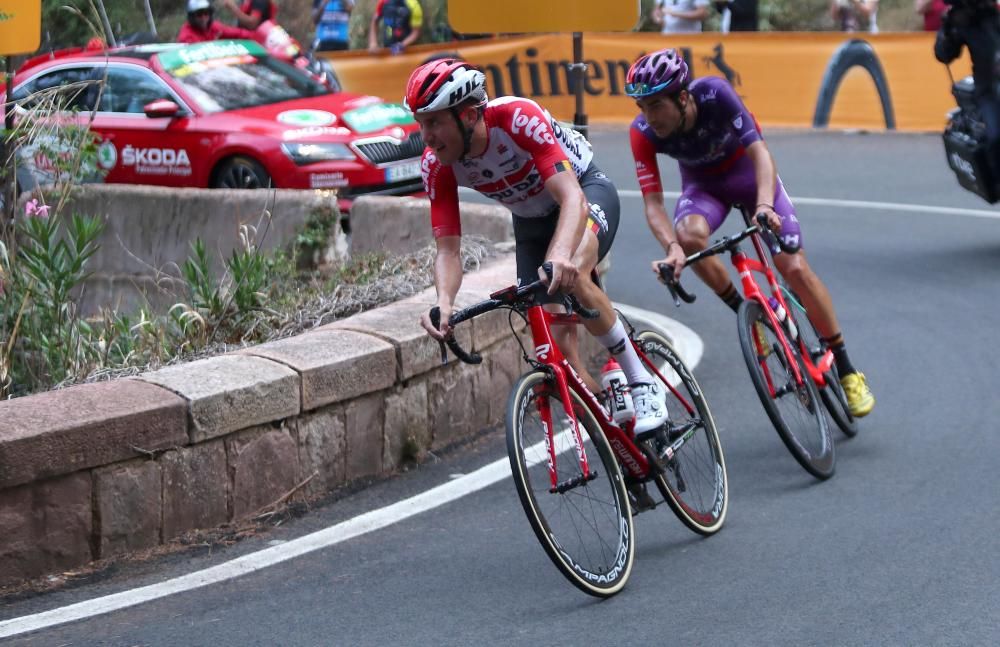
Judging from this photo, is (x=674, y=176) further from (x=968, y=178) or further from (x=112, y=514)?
(x=112, y=514)

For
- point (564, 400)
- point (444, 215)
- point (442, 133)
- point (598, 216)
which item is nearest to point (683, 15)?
point (598, 216)

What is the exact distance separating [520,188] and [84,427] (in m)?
1.83

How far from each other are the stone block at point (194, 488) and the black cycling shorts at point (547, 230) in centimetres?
140

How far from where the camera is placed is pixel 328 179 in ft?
43.3

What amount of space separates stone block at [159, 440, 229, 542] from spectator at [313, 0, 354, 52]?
51.9 feet

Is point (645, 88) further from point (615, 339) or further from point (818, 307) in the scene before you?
point (818, 307)

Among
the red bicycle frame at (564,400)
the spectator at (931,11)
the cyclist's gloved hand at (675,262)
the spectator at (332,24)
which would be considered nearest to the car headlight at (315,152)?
the cyclist's gloved hand at (675,262)

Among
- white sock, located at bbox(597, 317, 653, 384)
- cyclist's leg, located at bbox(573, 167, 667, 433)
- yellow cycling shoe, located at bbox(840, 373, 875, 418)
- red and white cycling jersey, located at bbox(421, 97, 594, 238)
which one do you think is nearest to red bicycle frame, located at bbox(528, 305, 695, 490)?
cyclist's leg, located at bbox(573, 167, 667, 433)

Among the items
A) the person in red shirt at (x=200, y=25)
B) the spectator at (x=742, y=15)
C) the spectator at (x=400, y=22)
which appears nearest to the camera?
the person in red shirt at (x=200, y=25)

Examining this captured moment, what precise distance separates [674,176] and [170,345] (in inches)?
391

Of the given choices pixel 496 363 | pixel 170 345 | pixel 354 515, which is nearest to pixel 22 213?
pixel 170 345

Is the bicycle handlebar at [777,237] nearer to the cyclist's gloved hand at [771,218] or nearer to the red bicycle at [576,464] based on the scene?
→ the cyclist's gloved hand at [771,218]

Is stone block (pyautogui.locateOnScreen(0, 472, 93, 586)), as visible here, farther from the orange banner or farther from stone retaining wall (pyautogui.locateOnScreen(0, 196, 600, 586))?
the orange banner

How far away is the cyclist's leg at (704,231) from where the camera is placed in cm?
721
